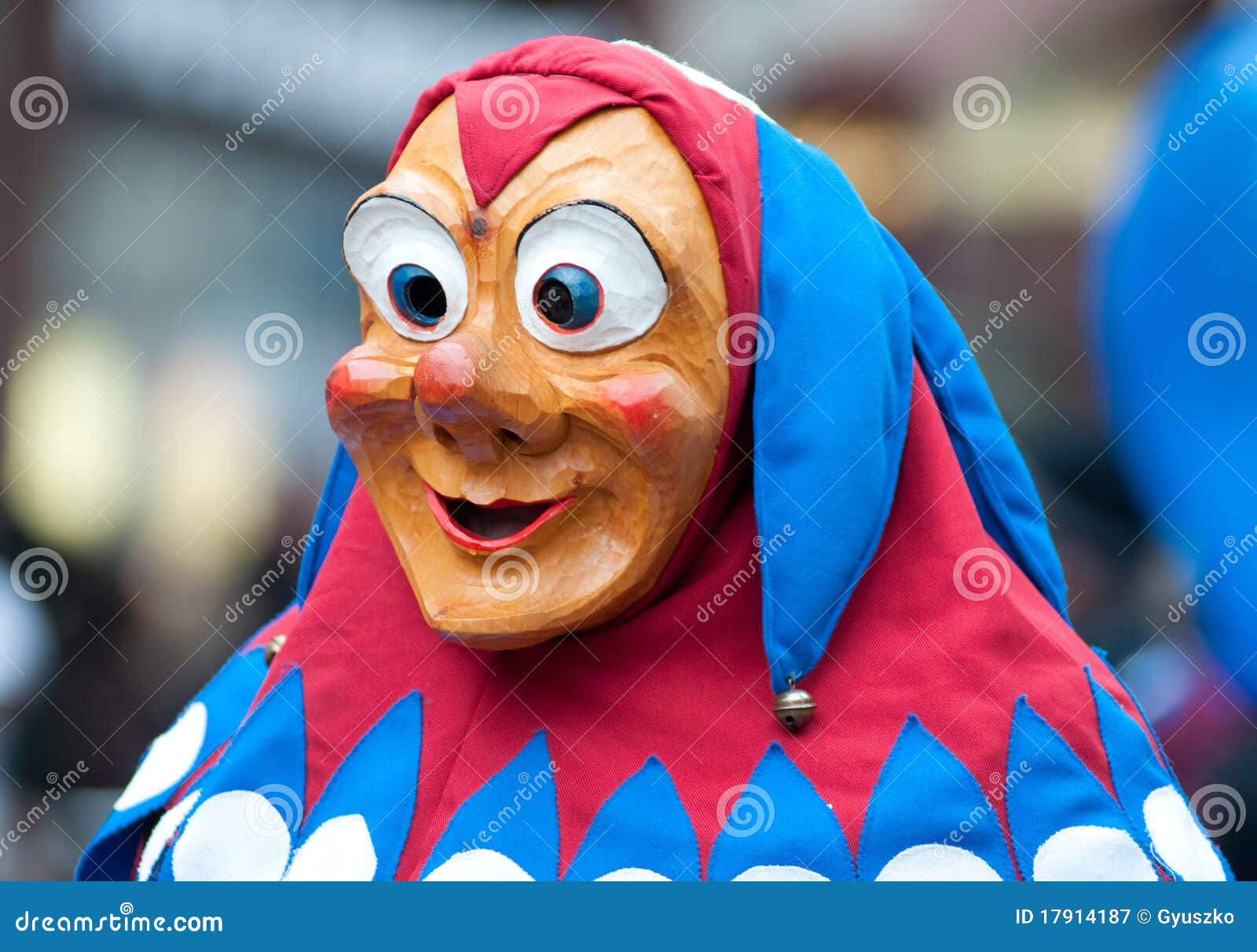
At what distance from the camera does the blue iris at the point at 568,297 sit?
1.32 m

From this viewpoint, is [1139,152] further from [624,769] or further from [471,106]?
[624,769]

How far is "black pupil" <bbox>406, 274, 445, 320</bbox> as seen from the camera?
142 centimetres

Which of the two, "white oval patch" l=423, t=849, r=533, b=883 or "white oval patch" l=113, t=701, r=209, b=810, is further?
"white oval patch" l=113, t=701, r=209, b=810

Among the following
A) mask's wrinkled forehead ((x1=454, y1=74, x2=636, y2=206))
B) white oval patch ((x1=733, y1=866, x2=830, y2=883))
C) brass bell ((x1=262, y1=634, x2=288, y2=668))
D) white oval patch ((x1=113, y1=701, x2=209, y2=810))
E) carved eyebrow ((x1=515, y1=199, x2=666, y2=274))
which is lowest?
white oval patch ((x1=113, y1=701, x2=209, y2=810))

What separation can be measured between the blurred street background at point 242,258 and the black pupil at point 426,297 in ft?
5.83

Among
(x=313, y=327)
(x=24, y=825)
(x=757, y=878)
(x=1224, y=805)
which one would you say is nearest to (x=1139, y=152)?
(x=1224, y=805)

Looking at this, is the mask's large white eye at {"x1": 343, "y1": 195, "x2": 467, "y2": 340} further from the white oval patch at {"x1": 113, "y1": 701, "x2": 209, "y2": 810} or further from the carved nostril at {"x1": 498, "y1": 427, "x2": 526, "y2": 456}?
the white oval patch at {"x1": 113, "y1": 701, "x2": 209, "y2": 810}

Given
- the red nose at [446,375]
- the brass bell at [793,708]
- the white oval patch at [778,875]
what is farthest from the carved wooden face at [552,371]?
the white oval patch at [778,875]

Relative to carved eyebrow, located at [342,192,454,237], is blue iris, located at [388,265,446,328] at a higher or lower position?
lower

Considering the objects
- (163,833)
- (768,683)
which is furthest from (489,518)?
(163,833)

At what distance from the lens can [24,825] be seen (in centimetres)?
287

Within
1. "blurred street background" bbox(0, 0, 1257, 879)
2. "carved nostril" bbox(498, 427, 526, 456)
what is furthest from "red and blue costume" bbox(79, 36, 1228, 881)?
"blurred street background" bbox(0, 0, 1257, 879)

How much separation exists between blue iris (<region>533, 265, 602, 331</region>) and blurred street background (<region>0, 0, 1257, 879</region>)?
69.8 inches

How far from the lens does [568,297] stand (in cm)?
134
